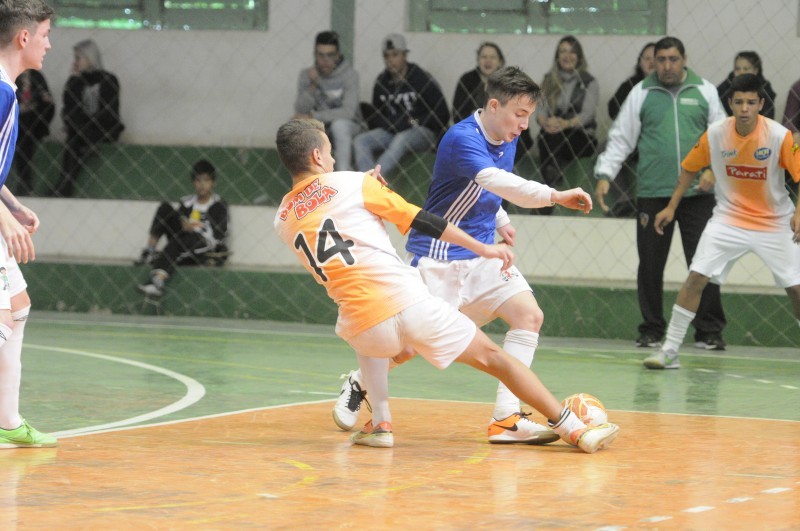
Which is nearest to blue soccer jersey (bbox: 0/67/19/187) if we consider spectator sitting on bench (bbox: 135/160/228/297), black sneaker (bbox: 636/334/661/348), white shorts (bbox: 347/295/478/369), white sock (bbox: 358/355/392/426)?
white shorts (bbox: 347/295/478/369)

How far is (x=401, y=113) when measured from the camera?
1348 centimetres

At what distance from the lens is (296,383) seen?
8.81 m

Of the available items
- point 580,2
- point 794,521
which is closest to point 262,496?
point 794,521

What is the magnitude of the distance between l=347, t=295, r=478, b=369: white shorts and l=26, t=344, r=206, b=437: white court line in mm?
1652

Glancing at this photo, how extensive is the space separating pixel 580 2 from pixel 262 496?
33.0 feet

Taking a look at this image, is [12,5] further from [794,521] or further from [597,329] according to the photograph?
[597,329]

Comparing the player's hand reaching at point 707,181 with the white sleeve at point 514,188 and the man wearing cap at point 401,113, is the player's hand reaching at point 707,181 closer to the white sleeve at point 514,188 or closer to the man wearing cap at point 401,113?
the man wearing cap at point 401,113

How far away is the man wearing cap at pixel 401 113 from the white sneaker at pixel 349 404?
6742mm

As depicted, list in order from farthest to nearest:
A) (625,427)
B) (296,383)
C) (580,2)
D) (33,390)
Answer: (580,2) < (296,383) < (33,390) < (625,427)

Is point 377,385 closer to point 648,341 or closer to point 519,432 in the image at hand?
point 519,432

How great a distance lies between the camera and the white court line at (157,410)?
264 inches

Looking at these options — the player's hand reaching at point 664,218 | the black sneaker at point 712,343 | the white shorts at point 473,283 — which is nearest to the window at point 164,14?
the black sneaker at point 712,343

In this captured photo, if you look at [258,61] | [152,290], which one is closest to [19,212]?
[152,290]

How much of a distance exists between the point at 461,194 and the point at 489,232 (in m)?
0.26
